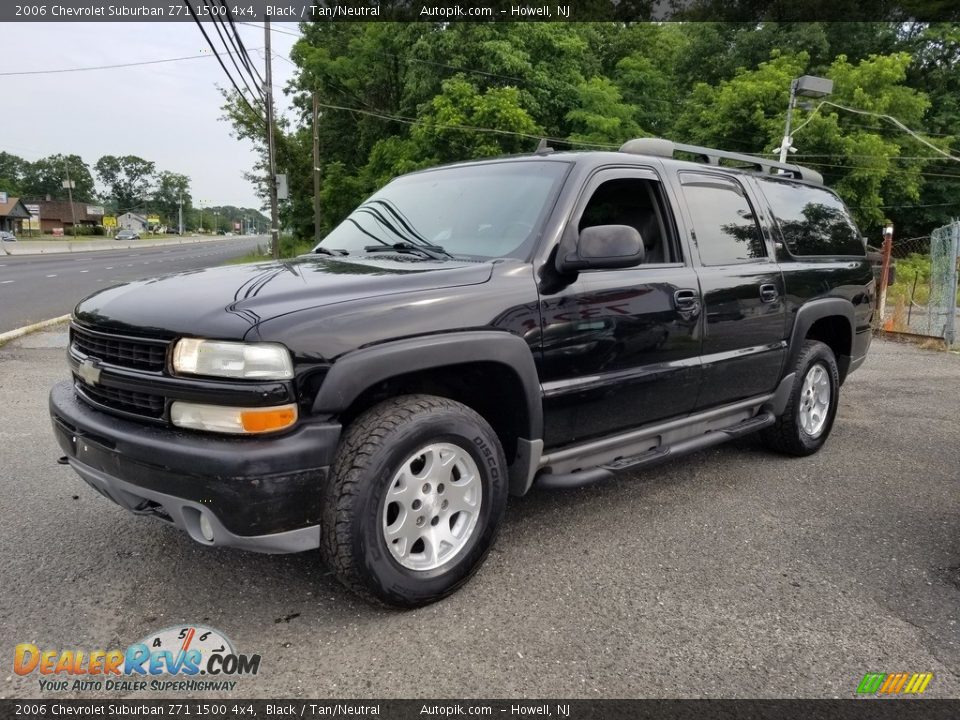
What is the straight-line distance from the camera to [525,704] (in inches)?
84.7

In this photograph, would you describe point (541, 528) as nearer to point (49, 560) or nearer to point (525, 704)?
point (525, 704)

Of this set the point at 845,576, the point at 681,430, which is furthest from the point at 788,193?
the point at 845,576

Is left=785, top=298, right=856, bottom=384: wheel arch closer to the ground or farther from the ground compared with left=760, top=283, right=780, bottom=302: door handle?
closer to the ground

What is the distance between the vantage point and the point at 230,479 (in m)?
2.24

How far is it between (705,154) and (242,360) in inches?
121

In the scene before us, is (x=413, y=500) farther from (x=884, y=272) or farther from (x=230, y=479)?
(x=884, y=272)

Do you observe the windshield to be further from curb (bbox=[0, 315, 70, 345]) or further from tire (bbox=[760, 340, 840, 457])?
curb (bbox=[0, 315, 70, 345])

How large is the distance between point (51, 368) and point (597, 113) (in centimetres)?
2294

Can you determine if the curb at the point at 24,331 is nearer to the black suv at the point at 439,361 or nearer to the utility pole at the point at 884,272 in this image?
the black suv at the point at 439,361

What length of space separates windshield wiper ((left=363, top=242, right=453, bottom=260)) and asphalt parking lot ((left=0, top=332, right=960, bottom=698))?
1395 mm

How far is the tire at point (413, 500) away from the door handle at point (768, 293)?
6.80 feet

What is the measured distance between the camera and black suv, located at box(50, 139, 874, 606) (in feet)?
7.63

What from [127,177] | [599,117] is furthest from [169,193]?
[599,117]

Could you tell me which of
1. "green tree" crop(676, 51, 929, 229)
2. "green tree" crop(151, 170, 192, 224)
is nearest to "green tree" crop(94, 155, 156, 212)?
"green tree" crop(151, 170, 192, 224)
